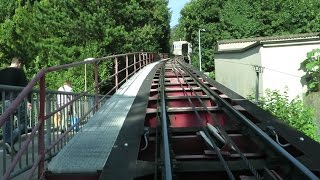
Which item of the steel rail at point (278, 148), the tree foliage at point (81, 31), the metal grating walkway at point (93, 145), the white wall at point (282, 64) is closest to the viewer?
the steel rail at point (278, 148)

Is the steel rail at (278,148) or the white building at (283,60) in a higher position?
the white building at (283,60)

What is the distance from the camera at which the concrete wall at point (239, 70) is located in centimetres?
2778

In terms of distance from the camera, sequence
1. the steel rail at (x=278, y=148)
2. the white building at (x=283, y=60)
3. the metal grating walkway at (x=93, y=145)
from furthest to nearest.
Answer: the white building at (x=283, y=60) → the metal grating walkway at (x=93, y=145) → the steel rail at (x=278, y=148)

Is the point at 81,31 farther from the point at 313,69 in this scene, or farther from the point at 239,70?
the point at 313,69

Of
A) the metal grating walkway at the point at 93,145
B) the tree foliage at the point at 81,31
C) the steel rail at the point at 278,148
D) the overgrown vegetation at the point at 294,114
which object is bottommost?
the overgrown vegetation at the point at 294,114

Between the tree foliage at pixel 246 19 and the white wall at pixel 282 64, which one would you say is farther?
the tree foliage at pixel 246 19

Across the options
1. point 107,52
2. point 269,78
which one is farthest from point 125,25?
point 269,78

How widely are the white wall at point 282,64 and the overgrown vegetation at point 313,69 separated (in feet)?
3.83

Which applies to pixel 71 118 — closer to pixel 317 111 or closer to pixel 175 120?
pixel 175 120

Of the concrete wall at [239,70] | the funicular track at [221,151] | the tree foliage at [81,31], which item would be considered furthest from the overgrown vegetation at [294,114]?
the tree foliage at [81,31]

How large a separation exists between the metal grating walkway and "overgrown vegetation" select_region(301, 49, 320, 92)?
53.5ft

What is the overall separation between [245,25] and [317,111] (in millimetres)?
23962

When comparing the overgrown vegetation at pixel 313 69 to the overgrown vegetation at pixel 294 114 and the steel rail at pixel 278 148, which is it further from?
the steel rail at pixel 278 148

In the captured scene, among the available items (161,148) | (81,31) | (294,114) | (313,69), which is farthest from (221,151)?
(81,31)
